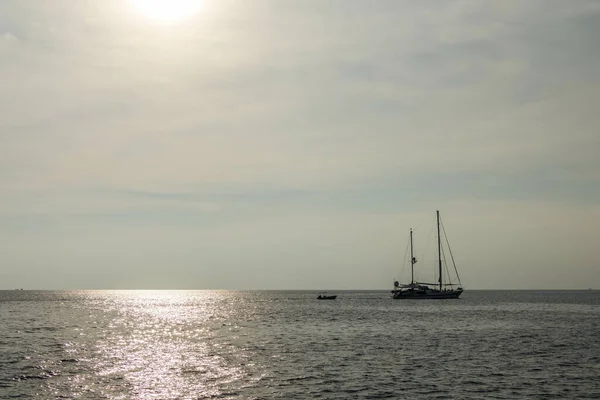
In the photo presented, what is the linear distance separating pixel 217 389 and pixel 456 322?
64428 millimetres

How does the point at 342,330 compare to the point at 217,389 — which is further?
the point at 342,330

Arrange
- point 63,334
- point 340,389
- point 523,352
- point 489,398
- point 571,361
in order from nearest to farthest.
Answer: point 489,398
point 340,389
point 571,361
point 523,352
point 63,334

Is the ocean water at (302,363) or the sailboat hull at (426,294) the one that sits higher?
the sailboat hull at (426,294)

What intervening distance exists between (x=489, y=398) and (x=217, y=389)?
1799 cm

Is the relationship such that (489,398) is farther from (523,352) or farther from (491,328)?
(491,328)

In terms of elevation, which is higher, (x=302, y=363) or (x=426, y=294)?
(x=426, y=294)

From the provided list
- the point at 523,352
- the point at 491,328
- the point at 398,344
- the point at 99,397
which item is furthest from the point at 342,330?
the point at 99,397

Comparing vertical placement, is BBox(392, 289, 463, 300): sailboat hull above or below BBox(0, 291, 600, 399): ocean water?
above

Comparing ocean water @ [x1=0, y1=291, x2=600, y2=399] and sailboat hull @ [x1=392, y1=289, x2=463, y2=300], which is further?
sailboat hull @ [x1=392, y1=289, x2=463, y2=300]

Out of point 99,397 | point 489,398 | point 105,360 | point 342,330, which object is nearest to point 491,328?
point 342,330

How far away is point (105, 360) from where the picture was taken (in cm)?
5197

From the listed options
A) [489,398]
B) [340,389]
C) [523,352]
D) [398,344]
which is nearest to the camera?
[489,398]

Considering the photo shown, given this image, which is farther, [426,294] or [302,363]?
[426,294]

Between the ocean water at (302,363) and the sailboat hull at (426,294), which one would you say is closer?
the ocean water at (302,363)
